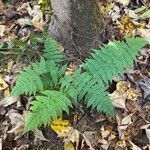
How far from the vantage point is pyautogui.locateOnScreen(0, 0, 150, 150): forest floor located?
305 centimetres

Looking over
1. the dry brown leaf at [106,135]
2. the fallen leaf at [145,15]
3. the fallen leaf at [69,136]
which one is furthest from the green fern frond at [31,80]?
the fallen leaf at [145,15]

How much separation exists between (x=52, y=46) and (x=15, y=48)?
465 mm

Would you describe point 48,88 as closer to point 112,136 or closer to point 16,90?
point 16,90

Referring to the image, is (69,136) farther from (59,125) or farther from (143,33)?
(143,33)

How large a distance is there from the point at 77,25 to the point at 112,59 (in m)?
0.49

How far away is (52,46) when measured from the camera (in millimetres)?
3256

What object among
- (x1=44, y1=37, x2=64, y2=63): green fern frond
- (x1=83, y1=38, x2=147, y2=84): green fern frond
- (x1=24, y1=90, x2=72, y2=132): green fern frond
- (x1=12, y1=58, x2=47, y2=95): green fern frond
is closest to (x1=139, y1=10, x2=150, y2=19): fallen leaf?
(x1=83, y1=38, x2=147, y2=84): green fern frond

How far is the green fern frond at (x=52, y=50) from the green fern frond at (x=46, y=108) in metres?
0.43

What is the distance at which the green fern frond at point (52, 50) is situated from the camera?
3.25 metres

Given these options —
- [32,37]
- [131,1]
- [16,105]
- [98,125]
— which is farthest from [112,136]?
[131,1]

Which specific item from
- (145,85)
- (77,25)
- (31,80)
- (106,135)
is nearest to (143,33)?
(145,85)

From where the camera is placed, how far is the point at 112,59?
315 centimetres

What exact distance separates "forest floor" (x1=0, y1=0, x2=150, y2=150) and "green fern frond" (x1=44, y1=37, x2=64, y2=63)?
168 millimetres

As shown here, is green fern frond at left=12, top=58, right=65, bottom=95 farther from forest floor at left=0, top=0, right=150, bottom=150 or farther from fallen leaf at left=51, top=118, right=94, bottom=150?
fallen leaf at left=51, top=118, right=94, bottom=150
